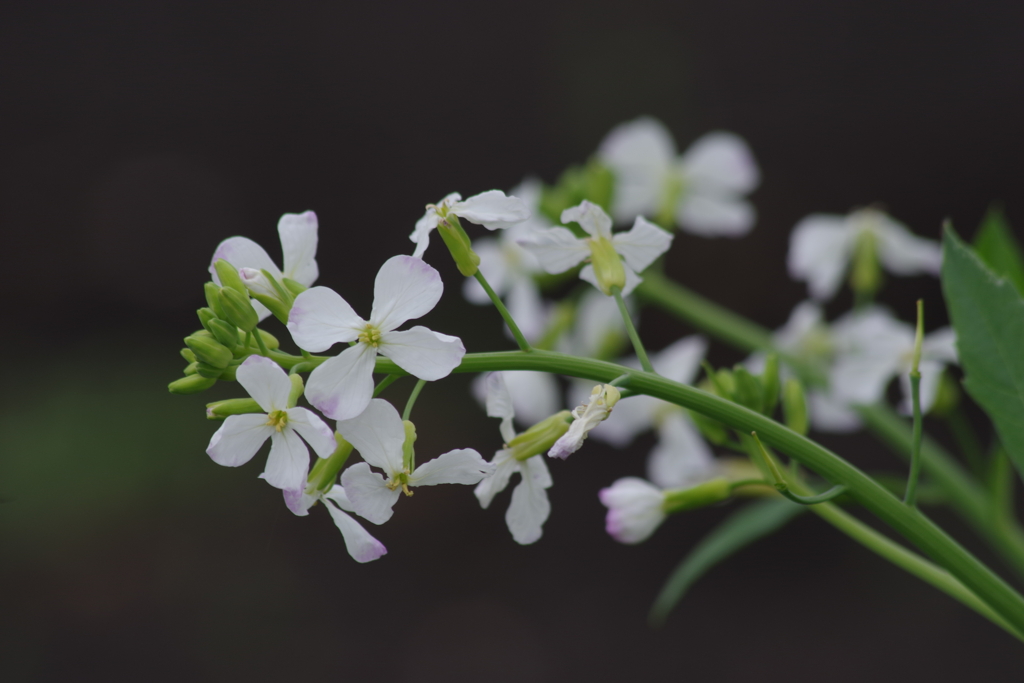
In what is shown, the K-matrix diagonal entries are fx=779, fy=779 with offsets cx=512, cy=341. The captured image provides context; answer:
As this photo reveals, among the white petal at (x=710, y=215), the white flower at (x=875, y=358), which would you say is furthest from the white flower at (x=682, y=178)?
the white flower at (x=875, y=358)

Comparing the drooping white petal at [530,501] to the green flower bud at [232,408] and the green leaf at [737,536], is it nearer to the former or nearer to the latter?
the green flower bud at [232,408]

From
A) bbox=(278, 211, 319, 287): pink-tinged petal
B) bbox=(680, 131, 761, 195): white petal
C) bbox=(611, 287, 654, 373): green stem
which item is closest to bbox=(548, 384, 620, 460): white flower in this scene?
bbox=(611, 287, 654, 373): green stem

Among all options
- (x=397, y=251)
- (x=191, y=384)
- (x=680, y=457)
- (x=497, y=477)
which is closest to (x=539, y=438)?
(x=497, y=477)

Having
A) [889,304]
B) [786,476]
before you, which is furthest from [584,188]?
[889,304]

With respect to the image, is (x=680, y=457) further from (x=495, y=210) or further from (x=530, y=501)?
(x=495, y=210)

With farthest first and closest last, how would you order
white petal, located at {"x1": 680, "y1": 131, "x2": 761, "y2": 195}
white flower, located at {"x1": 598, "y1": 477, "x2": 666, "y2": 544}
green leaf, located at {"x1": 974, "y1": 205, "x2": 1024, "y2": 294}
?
white petal, located at {"x1": 680, "y1": 131, "x2": 761, "y2": 195}, green leaf, located at {"x1": 974, "y1": 205, "x2": 1024, "y2": 294}, white flower, located at {"x1": 598, "y1": 477, "x2": 666, "y2": 544}

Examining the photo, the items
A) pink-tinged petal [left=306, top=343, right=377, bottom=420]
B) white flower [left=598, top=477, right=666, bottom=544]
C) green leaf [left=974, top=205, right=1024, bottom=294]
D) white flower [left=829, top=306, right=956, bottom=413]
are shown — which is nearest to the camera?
pink-tinged petal [left=306, top=343, right=377, bottom=420]

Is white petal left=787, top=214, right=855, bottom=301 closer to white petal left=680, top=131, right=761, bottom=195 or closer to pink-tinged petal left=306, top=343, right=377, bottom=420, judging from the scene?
A: white petal left=680, top=131, right=761, bottom=195
